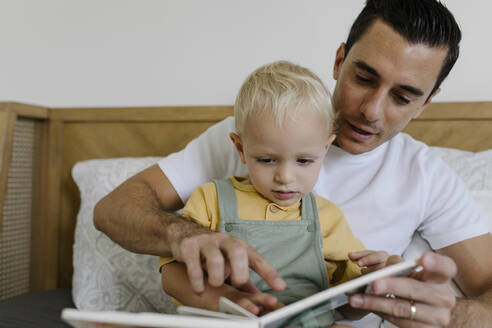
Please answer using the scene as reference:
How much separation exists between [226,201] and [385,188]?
1.64ft

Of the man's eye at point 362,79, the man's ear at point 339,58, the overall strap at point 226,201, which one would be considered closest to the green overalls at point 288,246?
the overall strap at point 226,201

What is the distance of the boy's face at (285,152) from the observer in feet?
2.97

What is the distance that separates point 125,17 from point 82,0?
230mm

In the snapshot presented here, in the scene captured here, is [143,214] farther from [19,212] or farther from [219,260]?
[19,212]

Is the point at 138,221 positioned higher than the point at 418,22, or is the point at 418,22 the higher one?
the point at 418,22

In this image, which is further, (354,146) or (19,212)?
(19,212)

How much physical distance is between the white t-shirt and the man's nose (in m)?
0.15

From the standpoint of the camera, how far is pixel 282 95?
90 centimetres

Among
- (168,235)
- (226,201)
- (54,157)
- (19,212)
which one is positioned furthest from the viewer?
(54,157)

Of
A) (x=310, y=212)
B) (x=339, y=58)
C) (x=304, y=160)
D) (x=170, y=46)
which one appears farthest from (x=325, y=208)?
(x=170, y=46)

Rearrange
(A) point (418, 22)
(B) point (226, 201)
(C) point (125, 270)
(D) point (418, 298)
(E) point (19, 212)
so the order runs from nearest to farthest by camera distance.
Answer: (D) point (418, 298) < (B) point (226, 201) < (A) point (418, 22) < (C) point (125, 270) < (E) point (19, 212)

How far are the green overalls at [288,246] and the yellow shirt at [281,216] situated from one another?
0.02 metres

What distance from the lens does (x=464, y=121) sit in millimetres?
1616

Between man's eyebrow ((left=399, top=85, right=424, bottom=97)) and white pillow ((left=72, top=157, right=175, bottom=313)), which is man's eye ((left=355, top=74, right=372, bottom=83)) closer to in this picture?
man's eyebrow ((left=399, top=85, right=424, bottom=97))
